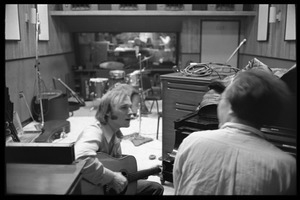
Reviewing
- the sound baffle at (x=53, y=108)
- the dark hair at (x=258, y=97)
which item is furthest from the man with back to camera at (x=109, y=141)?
the sound baffle at (x=53, y=108)

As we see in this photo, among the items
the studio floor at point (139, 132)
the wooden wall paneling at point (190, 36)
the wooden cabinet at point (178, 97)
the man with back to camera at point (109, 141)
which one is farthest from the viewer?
the wooden wall paneling at point (190, 36)

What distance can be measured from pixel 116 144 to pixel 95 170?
470 mm

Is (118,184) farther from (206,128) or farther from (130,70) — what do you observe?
(130,70)

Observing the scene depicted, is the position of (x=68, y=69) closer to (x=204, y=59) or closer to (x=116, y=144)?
(x=204, y=59)

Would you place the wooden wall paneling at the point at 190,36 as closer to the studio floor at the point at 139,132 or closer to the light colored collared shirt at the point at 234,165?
the studio floor at the point at 139,132

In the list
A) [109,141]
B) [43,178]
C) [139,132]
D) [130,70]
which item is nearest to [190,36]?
[130,70]

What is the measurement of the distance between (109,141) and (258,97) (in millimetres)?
940

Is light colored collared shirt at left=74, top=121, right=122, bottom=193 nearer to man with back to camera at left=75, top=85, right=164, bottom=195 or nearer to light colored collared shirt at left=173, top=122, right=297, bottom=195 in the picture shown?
man with back to camera at left=75, top=85, right=164, bottom=195

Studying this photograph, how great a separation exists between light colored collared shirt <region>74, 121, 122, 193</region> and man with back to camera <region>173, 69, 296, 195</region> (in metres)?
0.34

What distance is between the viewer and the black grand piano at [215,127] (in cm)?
108

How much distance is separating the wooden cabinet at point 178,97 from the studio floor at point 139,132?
0.98ft

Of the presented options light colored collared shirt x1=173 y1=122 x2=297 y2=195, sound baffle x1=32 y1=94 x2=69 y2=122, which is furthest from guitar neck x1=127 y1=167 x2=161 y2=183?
sound baffle x1=32 y1=94 x2=69 y2=122

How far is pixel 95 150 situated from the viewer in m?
1.54

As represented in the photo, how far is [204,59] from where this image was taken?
743 cm
